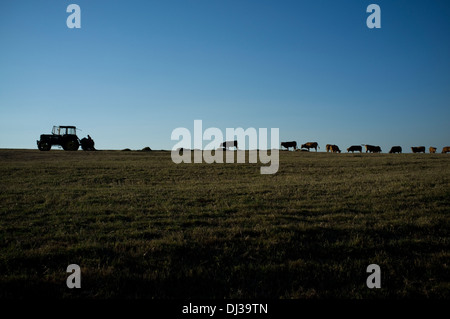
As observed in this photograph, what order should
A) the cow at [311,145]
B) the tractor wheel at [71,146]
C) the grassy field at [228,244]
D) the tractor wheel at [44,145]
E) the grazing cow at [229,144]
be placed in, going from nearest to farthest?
the grassy field at [228,244], the tractor wheel at [71,146], the tractor wheel at [44,145], the grazing cow at [229,144], the cow at [311,145]

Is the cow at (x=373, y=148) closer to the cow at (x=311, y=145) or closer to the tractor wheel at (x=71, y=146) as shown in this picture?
the cow at (x=311, y=145)

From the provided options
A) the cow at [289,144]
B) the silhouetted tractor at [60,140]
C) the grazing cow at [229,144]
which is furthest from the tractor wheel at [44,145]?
the cow at [289,144]

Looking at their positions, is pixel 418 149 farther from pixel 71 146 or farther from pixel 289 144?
pixel 71 146

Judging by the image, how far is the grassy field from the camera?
4.77 metres

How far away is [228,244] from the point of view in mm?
6715

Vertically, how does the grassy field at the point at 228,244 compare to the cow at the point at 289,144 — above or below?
below

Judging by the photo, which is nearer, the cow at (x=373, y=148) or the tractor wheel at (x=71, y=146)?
the tractor wheel at (x=71, y=146)

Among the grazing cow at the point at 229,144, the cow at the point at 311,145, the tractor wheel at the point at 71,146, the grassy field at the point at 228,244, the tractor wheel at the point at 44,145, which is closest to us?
the grassy field at the point at 228,244

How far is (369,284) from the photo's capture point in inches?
190

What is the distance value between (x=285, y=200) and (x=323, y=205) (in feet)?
5.93

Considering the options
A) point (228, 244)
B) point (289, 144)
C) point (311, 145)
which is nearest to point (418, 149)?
point (311, 145)

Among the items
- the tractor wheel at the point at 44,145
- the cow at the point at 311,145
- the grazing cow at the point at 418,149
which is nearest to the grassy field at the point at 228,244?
the tractor wheel at the point at 44,145

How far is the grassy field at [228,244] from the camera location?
4766 millimetres
